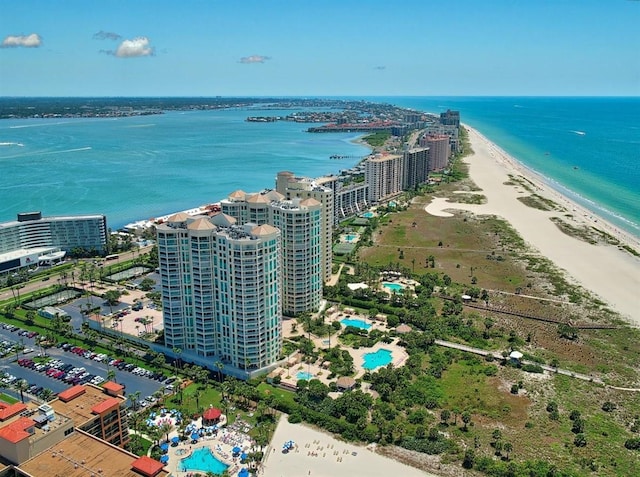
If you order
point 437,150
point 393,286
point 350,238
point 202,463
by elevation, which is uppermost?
point 437,150

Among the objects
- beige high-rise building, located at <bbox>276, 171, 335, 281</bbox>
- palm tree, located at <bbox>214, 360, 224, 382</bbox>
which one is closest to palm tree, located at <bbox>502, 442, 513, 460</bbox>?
palm tree, located at <bbox>214, 360, 224, 382</bbox>

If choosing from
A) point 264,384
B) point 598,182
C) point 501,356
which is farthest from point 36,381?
point 598,182

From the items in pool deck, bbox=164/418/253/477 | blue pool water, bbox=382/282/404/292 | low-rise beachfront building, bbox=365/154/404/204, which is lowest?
pool deck, bbox=164/418/253/477

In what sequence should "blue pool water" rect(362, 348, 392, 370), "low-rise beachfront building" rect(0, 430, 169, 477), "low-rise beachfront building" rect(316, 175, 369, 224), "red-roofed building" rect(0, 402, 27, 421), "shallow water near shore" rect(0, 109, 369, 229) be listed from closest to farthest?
"low-rise beachfront building" rect(0, 430, 169, 477) → "red-roofed building" rect(0, 402, 27, 421) → "blue pool water" rect(362, 348, 392, 370) → "low-rise beachfront building" rect(316, 175, 369, 224) → "shallow water near shore" rect(0, 109, 369, 229)

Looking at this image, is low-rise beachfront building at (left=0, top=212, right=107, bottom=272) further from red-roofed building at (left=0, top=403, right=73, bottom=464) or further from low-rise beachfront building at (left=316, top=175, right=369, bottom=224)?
red-roofed building at (left=0, top=403, right=73, bottom=464)

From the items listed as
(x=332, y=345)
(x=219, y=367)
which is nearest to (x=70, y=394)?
(x=219, y=367)

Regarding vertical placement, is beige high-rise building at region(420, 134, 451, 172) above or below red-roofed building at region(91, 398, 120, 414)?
above

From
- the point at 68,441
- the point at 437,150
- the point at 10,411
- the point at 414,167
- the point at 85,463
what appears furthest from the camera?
the point at 437,150

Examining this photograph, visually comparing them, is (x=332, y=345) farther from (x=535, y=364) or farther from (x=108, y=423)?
(x=108, y=423)
